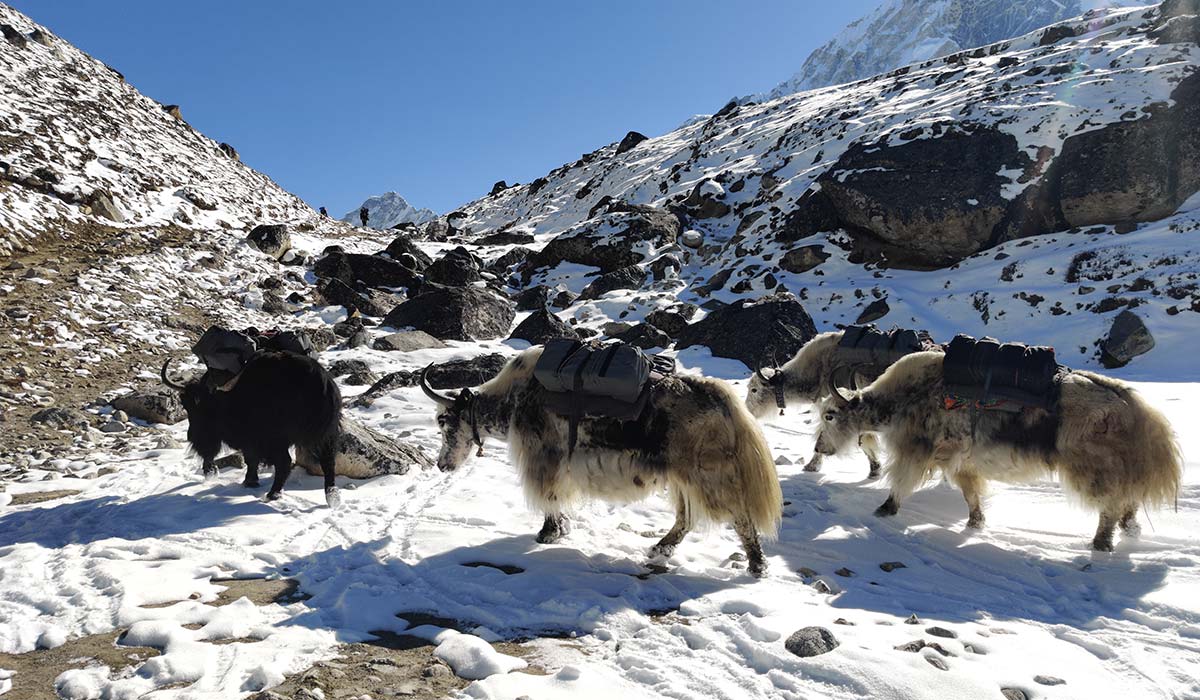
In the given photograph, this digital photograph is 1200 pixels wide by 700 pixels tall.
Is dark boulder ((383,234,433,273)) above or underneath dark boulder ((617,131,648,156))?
underneath

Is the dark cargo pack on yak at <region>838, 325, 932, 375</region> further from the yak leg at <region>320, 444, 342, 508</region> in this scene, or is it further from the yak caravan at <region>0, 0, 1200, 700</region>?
the yak leg at <region>320, 444, 342, 508</region>

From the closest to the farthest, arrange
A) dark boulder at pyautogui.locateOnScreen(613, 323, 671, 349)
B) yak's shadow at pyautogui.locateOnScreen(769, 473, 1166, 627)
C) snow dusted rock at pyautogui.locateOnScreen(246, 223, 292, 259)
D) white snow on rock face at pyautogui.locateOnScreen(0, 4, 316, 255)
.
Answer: yak's shadow at pyautogui.locateOnScreen(769, 473, 1166, 627) → dark boulder at pyautogui.locateOnScreen(613, 323, 671, 349) → white snow on rock face at pyautogui.locateOnScreen(0, 4, 316, 255) → snow dusted rock at pyautogui.locateOnScreen(246, 223, 292, 259)

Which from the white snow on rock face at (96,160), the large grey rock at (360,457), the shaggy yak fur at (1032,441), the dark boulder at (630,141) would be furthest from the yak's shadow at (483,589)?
the dark boulder at (630,141)

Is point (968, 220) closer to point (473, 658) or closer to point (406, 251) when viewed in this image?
point (406, 251)

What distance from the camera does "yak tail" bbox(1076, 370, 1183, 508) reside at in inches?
173

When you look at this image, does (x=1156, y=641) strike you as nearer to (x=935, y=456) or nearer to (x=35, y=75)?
(x=935, y=456)

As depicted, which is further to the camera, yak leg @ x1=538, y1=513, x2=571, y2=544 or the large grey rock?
the large grey rock

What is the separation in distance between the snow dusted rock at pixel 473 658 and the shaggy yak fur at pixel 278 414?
111 inches

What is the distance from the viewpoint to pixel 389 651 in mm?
3004

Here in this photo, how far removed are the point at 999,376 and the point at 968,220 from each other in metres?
15.2

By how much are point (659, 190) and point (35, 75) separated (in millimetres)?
26376

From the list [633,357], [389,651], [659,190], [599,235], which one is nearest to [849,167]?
[599,235]

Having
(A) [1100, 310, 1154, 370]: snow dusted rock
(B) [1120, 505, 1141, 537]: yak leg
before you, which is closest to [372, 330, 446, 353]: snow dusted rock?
(B) [1120, 505, 1141, 537]: yak leg

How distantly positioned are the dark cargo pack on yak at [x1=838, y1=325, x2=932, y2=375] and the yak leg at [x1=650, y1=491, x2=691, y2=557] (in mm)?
4023
